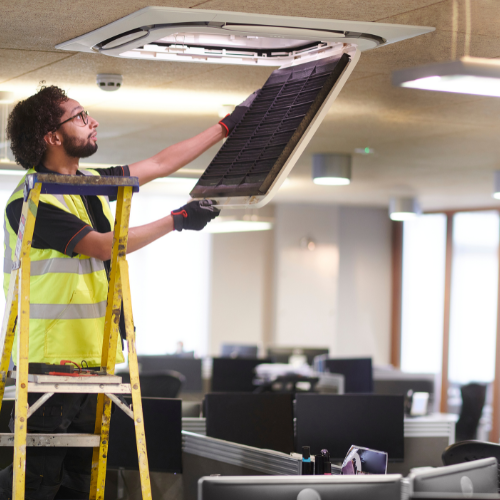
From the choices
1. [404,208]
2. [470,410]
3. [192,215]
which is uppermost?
[404,208]

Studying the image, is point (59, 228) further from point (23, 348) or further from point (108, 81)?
point (108, 81)

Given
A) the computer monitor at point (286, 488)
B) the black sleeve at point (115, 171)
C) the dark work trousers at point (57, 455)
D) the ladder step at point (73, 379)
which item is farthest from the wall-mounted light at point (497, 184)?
the computer monitor at point (286, 488)

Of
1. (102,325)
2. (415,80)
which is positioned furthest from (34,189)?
(415,80)

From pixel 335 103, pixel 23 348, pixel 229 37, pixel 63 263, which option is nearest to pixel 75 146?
pixel 63 263

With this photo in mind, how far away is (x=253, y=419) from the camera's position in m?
3.68

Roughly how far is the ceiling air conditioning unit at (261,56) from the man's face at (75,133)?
1.55ft

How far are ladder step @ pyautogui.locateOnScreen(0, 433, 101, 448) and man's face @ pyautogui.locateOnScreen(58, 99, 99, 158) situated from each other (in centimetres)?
99

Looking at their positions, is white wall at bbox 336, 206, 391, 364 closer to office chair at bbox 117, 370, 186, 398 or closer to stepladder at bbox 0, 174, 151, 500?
office chair at bbox 117, 370, 186, 398

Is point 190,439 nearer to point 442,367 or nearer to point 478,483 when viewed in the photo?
point 478,483

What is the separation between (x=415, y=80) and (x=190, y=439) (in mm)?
1825

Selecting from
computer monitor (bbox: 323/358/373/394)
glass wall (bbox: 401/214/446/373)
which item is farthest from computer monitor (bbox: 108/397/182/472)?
glass wall (bbox: 401/214/446/373)

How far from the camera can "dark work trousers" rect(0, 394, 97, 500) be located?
2508 millimetres

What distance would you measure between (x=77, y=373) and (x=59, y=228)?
0.47 m

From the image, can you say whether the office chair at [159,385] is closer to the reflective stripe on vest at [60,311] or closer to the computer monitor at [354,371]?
the computer monitor at [354,371]
